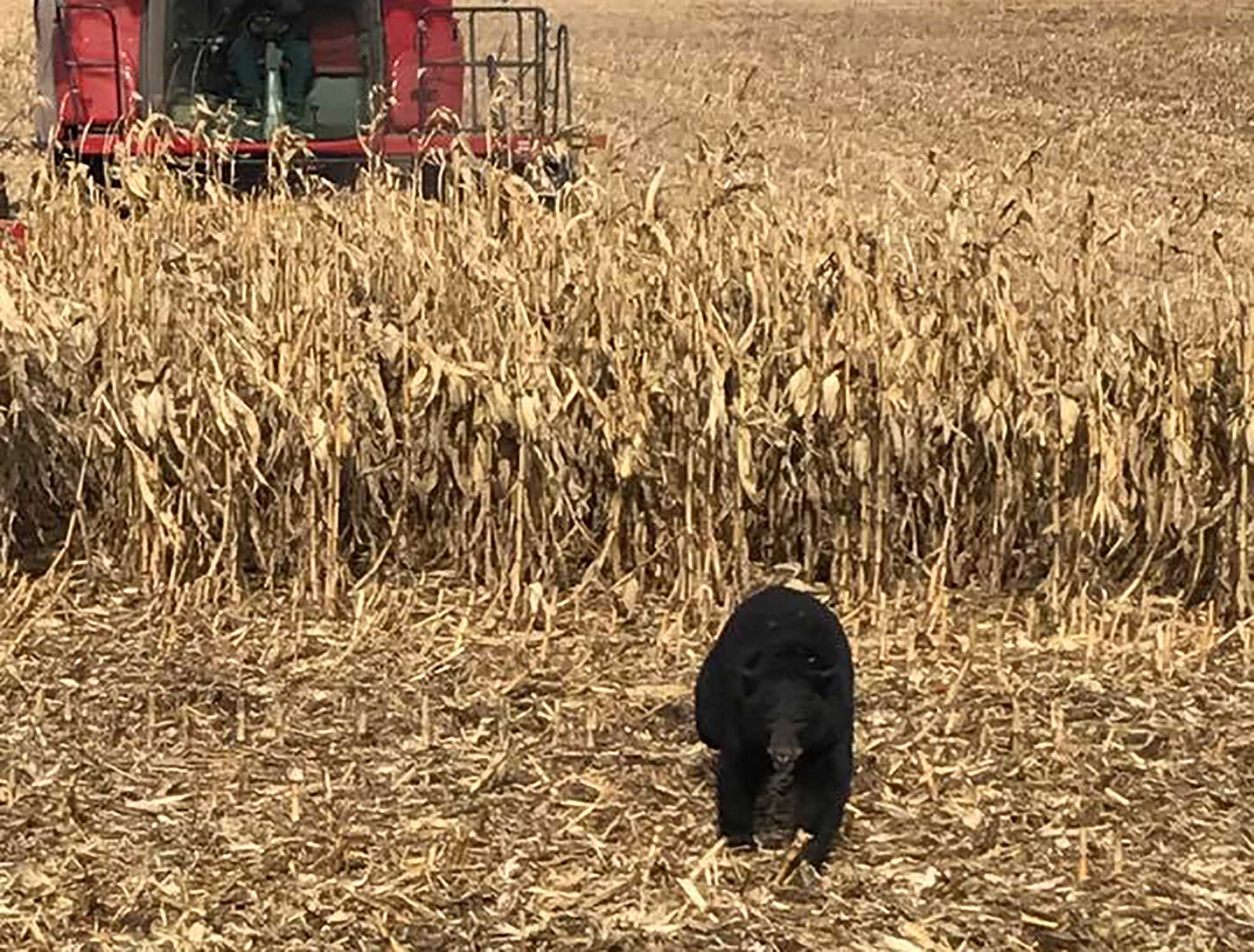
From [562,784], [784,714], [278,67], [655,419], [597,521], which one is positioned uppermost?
[278,67]

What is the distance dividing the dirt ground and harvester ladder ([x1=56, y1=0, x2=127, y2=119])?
4.86 metres

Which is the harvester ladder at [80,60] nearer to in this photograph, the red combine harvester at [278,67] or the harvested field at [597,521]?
the red combine harvester at [278,67]

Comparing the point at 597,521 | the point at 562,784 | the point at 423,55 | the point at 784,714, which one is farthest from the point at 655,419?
the point at 423,55

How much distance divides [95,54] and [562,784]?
705 cm

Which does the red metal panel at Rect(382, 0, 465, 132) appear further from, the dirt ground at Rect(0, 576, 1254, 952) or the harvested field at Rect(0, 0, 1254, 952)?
the dirt ground at Rect(0, 576, 1254, 952)

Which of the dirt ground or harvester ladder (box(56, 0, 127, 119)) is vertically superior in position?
harvester ladder (box(56, 0, 127, 119))

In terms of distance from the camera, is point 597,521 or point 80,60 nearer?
point 597,521

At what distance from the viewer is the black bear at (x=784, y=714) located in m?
3.73

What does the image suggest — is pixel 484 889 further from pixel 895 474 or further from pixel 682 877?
pixel 895 474

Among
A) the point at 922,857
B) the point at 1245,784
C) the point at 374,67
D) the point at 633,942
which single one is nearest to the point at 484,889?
the point at 633,942

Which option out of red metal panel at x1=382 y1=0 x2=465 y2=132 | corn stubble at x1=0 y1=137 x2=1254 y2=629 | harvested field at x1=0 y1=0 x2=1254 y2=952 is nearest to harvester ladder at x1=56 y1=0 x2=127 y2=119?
red metal panel at x1=382 y1=0 x2=465 y2=132

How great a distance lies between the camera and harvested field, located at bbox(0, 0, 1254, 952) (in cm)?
428

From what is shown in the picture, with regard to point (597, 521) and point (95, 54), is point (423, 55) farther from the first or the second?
point (597, 521)

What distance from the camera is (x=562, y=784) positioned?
4.39 metres
